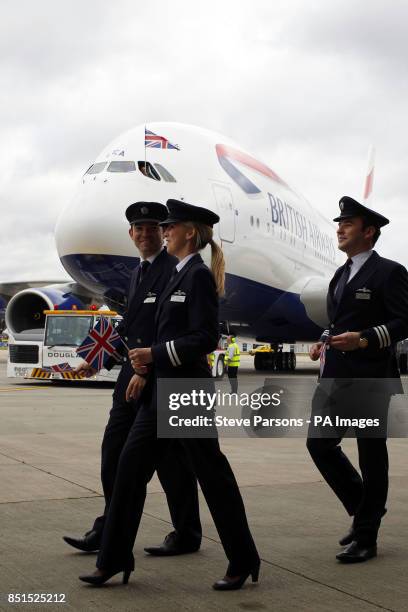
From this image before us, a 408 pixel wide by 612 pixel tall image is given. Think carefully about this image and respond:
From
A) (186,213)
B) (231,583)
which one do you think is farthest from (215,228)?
(231,583)

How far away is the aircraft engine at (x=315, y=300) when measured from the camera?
21078 millimetres

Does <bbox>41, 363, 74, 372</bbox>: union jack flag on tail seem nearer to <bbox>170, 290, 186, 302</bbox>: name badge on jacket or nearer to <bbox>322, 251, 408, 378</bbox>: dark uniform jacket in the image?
<bbox>322, 251, 408, 378</bbox>: dark uniform jacket

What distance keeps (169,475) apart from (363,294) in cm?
137

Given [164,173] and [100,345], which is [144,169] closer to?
[164,173]

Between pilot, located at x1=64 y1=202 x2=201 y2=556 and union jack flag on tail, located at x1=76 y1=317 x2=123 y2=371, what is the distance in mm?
237

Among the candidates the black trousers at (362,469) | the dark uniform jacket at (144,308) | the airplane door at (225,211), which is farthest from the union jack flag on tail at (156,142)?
the black trousers at (362,469)

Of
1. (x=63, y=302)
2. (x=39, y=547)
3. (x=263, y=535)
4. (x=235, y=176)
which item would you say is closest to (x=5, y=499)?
(x=39, y=547)

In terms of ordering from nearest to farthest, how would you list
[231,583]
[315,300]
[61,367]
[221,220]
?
1. [231,583]
2. [221,220]
3. [61,367]
4. [315,300]

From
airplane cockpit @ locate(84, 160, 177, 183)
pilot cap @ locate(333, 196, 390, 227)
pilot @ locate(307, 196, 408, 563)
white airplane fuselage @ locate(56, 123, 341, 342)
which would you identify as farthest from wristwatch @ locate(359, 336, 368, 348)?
airplane cockpit @ locate(84, 160, 177, 183)

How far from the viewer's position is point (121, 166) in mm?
16359

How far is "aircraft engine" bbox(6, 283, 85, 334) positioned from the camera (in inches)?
838

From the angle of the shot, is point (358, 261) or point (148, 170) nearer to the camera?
point (358, 261)

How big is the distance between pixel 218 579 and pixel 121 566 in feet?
1.54

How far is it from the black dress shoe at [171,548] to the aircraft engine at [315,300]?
16.9 metres
